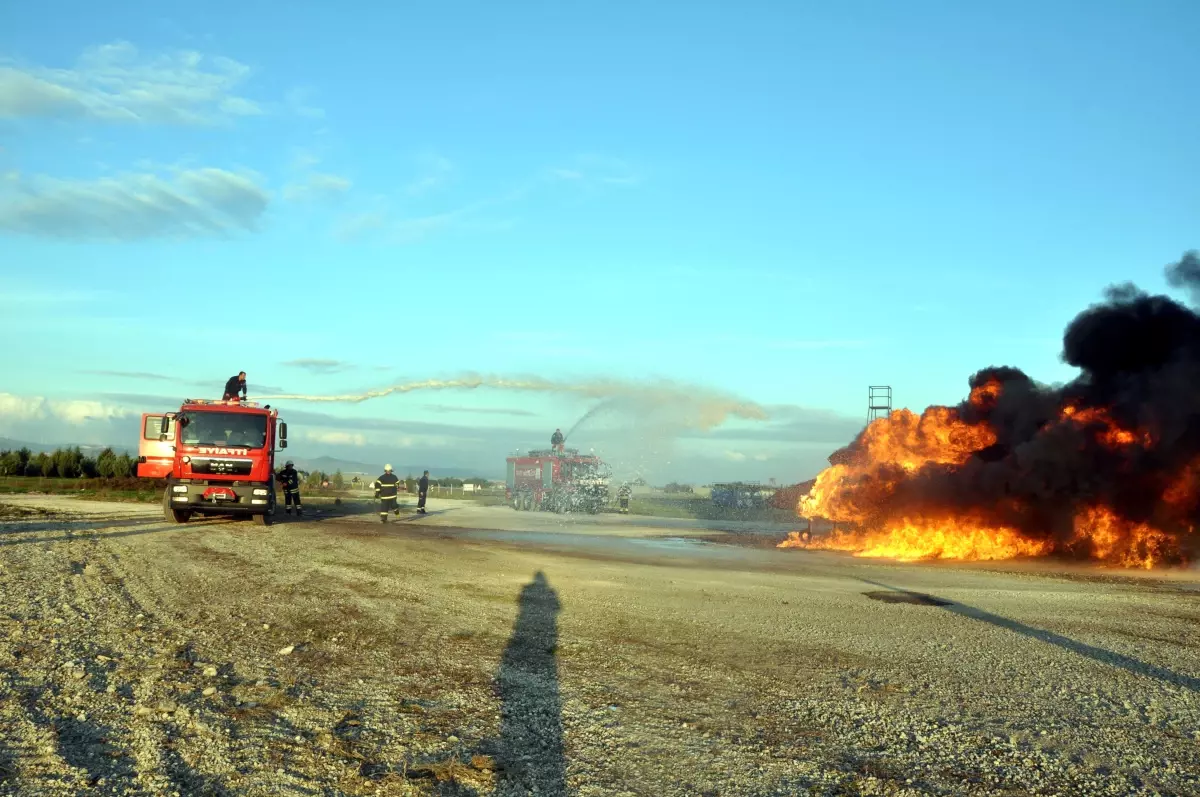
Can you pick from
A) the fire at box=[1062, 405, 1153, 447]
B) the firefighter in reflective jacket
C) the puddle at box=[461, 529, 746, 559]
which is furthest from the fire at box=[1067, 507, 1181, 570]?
the firefighter in reflective jacket

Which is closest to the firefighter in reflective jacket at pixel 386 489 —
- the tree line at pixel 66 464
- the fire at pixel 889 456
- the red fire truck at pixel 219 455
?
the red fire truck at pixel 219 455

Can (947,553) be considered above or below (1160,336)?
below

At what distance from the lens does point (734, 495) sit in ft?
185

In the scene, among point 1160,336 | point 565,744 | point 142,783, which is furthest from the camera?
point 1160,336

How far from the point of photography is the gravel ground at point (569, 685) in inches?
214

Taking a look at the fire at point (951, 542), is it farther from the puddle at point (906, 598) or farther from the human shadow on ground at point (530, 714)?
the human shadow on ground at point (530, 714)

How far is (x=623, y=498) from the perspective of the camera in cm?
4378

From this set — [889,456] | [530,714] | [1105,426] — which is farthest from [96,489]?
[530,714]

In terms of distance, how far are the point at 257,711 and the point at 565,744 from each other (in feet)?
7.55

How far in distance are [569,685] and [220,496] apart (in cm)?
1772

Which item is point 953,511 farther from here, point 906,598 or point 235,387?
point 235,387

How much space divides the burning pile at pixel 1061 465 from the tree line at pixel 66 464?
44602mm

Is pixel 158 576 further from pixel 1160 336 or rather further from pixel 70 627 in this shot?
pixel 1160 336

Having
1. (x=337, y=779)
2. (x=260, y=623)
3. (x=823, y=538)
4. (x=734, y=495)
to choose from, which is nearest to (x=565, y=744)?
(x=337, y=779)
